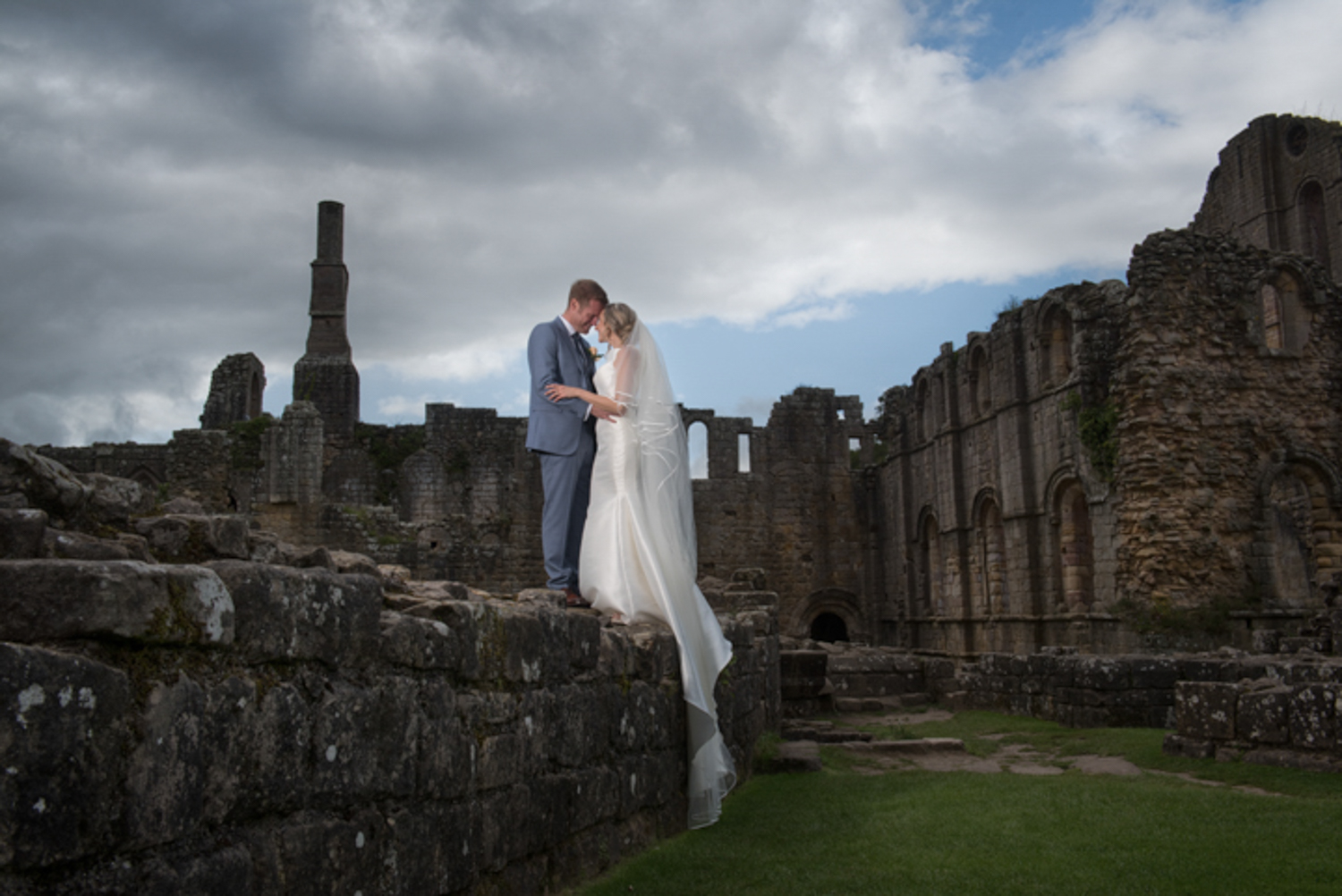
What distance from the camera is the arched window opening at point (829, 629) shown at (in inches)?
1238

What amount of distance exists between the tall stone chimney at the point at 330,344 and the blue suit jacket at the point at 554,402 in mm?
24633

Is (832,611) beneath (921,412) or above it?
beneath

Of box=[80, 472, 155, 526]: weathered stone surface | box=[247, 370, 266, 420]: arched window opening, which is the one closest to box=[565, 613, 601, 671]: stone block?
box=[80, 472, 155, 526]: weathered stone surface

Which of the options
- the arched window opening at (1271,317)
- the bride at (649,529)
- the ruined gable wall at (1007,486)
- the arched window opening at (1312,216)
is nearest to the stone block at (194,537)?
the bride at (649,529)

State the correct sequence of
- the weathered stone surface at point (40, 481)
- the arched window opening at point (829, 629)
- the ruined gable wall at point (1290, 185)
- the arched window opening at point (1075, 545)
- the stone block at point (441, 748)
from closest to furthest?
the weathered stone surface at point (40, 481) → the stone block at point (441, 748) → the arched window opening at point (1075, 545) → the ruined gable wall at point (1290, 185) → the arched window opening at point (829, 629)

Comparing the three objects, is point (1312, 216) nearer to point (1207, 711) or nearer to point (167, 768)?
point (1207, 711)

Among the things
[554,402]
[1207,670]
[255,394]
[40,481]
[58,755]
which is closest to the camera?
[58,755]

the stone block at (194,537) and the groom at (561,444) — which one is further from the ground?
the groom at (561,444)

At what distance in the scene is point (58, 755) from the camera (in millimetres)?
1946

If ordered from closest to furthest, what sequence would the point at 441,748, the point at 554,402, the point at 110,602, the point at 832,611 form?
1. the point at 110,602
2. the point at 441,748
3. the point at 554,402
4. the point at 832,611

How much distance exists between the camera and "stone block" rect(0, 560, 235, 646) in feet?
6.62

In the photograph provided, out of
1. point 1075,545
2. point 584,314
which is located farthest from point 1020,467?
point 584,314

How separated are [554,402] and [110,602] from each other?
164 inches

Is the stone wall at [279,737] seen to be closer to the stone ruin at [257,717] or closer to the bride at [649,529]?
the stone ruin at [257,717]
